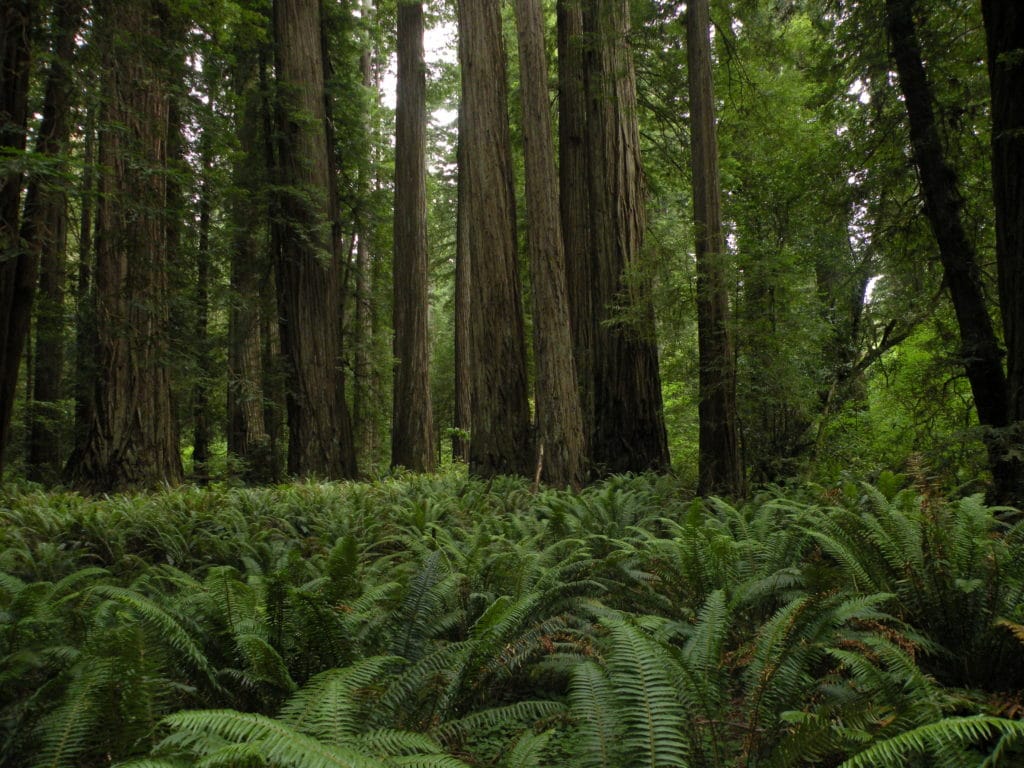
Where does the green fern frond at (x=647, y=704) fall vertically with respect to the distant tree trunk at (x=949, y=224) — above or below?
below

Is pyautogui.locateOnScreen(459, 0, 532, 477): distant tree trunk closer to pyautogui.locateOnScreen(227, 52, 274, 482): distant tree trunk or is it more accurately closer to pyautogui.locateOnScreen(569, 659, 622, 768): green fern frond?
pyautogui.locateOnScreen(227, 52, 274, 482): distant tree trunk

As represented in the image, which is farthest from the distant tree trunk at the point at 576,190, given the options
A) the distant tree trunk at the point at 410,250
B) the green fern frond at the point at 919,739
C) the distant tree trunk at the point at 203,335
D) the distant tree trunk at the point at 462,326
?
the green fern frond at the point at 919,739

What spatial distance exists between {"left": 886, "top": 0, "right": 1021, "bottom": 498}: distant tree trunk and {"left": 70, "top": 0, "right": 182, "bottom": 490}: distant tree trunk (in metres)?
7.35

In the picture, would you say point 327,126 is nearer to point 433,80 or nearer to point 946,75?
point 433,80

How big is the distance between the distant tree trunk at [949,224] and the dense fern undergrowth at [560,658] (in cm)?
173

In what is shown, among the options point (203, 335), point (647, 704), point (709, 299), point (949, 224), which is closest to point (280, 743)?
point (647, 704)

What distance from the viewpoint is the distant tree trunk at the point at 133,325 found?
7.39 m

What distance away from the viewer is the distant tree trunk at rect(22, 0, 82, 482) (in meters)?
4.87

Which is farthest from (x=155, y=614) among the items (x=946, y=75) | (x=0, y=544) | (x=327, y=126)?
(x=327, y=126)

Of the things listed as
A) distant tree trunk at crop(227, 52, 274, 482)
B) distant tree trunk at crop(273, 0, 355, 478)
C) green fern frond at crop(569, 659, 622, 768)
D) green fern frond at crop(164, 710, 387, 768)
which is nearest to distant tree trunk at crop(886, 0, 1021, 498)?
green fern frond at crop(569, 659, 622, 768)

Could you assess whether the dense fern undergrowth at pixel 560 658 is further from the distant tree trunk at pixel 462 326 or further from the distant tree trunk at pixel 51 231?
the distant tree trunk at pixel 462 326

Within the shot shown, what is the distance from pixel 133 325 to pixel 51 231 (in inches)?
118

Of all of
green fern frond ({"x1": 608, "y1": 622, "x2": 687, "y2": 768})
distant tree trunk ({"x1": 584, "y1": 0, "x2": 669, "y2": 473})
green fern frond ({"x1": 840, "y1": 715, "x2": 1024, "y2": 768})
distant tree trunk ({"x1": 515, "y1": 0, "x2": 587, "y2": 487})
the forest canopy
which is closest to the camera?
green fern frond ({"x1": 840, "y1": 715, "x2": 1024, "y2": 768})

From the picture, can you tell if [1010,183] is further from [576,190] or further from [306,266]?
[306,266]
